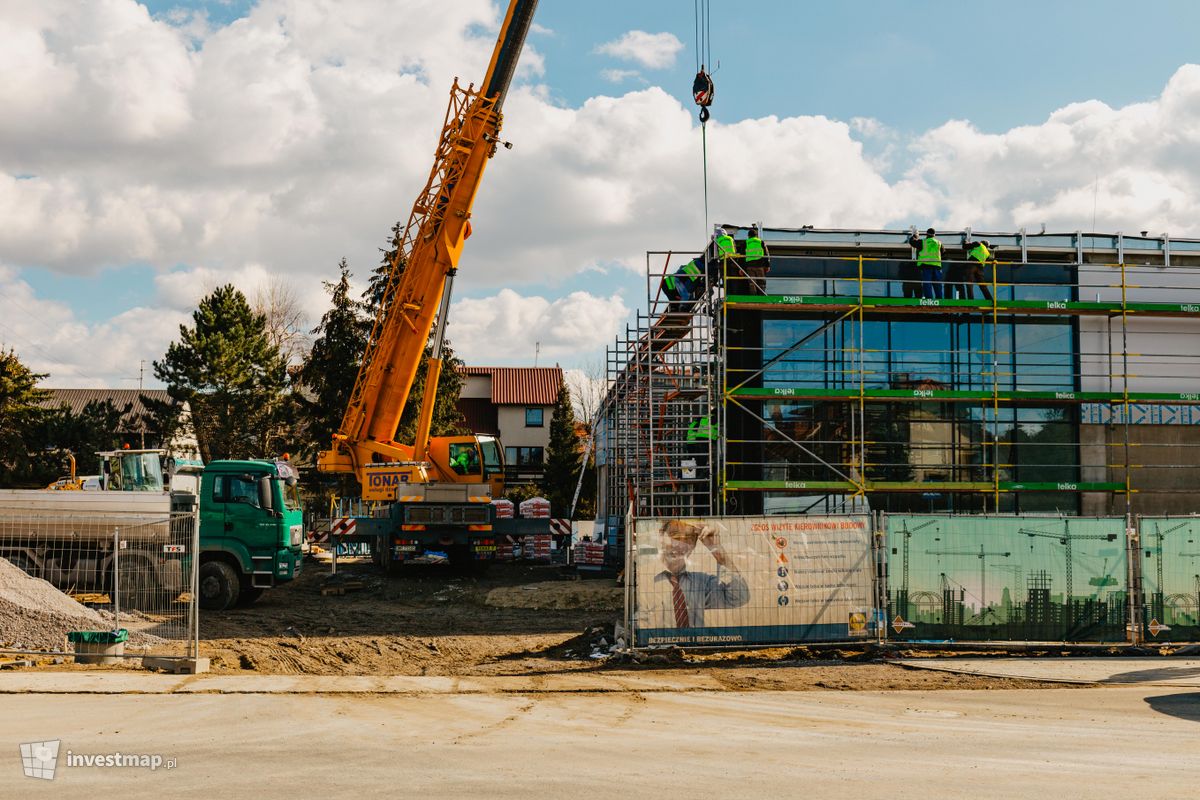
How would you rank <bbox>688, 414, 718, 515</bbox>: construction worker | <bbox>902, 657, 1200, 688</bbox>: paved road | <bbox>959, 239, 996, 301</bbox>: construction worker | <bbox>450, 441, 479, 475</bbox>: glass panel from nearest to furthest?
<bbox>902, 657, 1200, 688</bbox>: paved road, <bbox>688, 414, 718, 515</bbox>: construction worker, <bbox>959, 239, 996, 301</bbox>: construction worker, <bbox>450, 441, 479, 475</bbox>: glass panel

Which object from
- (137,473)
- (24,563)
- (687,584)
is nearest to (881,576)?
(687,584)

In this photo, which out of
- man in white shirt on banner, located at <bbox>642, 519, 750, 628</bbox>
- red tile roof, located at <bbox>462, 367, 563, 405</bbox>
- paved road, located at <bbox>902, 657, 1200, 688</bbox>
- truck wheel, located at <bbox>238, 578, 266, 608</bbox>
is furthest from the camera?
red tile roof, located at <bbox>462, 367, 563, 405</bbox>

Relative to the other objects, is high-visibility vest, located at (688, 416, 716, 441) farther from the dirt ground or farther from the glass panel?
the glass panel

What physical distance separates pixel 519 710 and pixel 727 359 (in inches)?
434

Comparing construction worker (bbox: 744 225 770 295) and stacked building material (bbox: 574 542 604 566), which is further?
stacked building material (bbox: 574 542 604 566)

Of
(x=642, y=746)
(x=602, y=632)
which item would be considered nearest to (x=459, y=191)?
(x=602, y=632)

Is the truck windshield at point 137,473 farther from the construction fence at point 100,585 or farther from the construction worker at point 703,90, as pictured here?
the construction worker at point 703,90

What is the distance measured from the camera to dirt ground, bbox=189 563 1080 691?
12.1 meters

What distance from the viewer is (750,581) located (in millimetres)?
12734

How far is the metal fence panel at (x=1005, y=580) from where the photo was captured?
1308cm

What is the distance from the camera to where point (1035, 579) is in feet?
43.2

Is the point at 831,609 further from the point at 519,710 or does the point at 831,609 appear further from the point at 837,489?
the point at 837,489

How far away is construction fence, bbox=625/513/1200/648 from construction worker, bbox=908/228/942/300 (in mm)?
7228

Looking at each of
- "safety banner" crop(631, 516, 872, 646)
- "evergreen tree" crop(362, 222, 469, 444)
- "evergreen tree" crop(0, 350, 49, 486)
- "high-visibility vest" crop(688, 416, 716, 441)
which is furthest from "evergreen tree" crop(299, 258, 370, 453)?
"safety banner" crop(631, 516, 872, 646)
